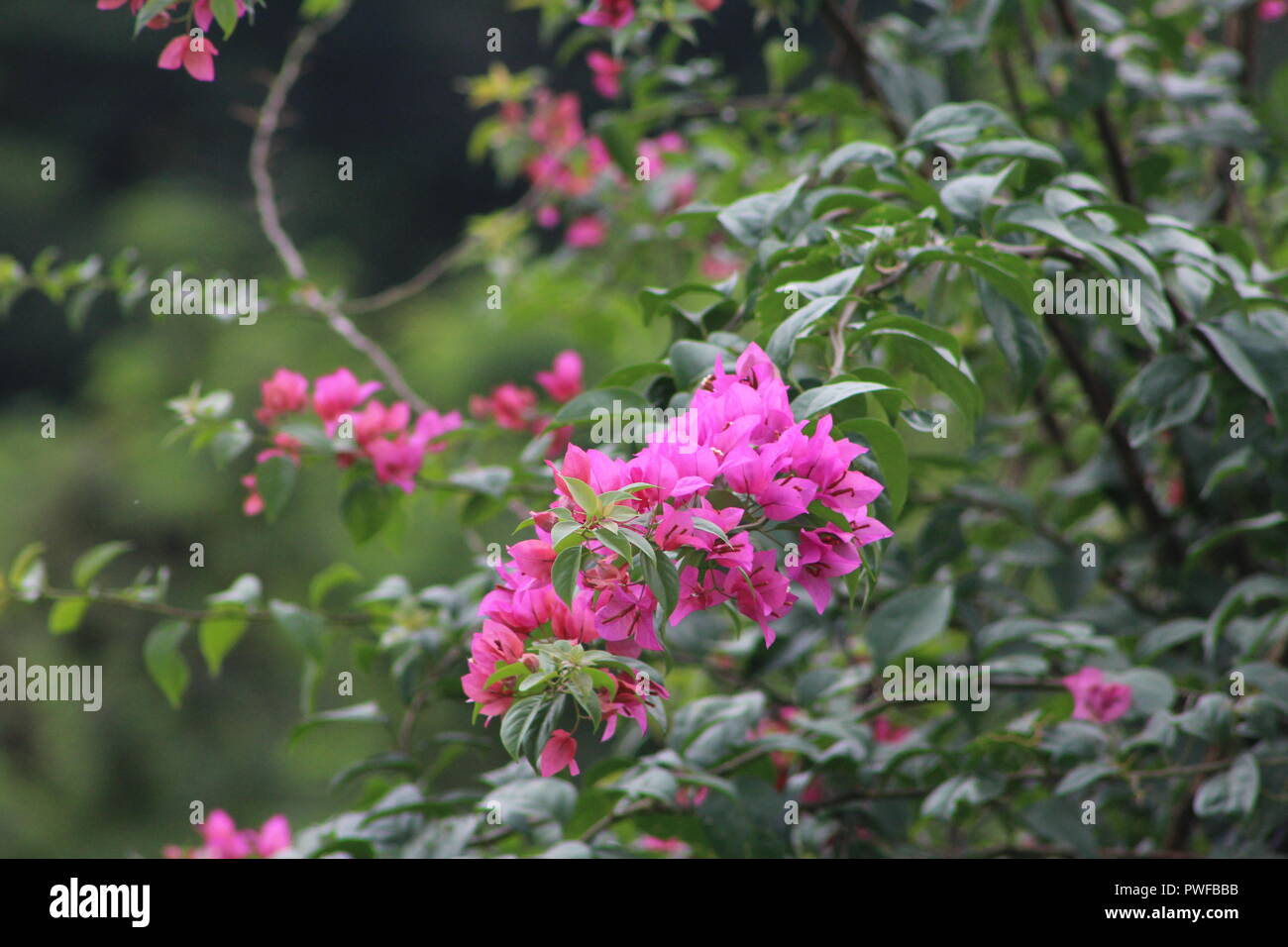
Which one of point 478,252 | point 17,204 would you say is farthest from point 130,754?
point 17,204

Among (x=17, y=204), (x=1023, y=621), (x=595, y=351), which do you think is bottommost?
(x=1023, y=621)

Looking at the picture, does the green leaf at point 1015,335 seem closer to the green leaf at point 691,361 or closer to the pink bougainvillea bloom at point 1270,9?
the green leaf at point 691,361

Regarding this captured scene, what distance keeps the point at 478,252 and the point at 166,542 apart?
5.18 ft

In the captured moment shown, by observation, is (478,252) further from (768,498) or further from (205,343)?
(205,343)

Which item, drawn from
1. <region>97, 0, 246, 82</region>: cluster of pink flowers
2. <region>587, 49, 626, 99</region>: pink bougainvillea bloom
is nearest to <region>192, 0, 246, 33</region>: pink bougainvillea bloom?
<region>97, 0, 246, 82</region>: cluster of pink flowers

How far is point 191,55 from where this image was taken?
0.56m

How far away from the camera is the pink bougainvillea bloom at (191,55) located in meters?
0.56

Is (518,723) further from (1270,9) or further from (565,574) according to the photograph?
(1270,9)

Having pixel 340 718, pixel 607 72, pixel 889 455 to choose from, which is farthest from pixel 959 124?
pixel 607 72

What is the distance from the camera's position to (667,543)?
0.38 meters

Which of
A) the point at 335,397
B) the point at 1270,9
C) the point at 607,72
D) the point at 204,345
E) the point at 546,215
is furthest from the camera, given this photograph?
the point at 204,345

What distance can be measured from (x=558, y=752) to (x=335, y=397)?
431 mm

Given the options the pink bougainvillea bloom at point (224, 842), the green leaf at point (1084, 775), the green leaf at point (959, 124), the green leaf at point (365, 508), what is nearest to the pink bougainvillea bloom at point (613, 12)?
the green leaf at point (959, 124)

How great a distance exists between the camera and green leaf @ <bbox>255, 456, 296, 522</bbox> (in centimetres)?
74
